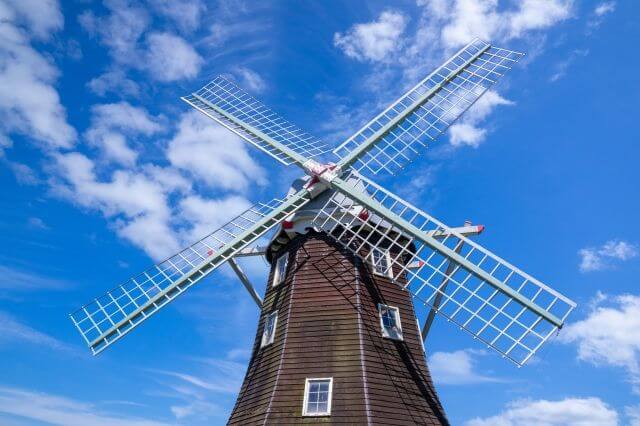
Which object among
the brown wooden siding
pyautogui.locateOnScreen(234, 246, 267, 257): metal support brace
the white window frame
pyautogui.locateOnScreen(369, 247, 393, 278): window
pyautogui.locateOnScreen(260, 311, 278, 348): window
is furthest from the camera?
pyautogui.locateOnScreen(234, 246, 267, 257): metal support brace

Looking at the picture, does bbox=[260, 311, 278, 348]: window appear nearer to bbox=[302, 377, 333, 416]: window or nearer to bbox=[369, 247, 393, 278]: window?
bbox=[302, 377, 333, 416]: window

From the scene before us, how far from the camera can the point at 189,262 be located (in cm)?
1330

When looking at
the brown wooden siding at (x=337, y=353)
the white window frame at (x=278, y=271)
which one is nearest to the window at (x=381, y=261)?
the brown wooden siding at (x=337, y=353)

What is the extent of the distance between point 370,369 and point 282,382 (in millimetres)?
2057

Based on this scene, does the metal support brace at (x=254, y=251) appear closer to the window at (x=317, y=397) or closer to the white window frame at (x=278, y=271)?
the white window frame at (x=278, y=271)

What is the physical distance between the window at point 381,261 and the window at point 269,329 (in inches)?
117

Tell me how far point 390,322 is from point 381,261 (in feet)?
6.02

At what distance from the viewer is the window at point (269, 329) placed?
41.8 ft

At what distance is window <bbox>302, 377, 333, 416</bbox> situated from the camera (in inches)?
418

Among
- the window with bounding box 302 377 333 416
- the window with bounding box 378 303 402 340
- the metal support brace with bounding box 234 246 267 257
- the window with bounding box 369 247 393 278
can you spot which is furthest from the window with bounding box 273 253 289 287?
the window with bounding box 302 377 333 416

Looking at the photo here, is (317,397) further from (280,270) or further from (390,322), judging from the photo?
(280,270)

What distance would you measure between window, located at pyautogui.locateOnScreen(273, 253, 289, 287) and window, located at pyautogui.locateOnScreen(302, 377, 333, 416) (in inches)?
139

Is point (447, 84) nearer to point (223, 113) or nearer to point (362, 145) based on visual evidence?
point (362, 145)

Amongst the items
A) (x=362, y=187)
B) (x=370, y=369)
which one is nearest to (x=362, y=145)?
(x=362, y=187)
